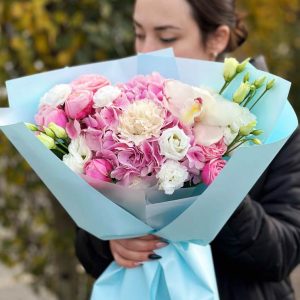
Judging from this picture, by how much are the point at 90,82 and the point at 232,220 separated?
49 centimetres

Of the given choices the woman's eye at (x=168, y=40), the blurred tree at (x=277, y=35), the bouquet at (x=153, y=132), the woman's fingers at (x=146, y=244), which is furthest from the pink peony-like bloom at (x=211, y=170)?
the blurred tree at (x=277, y=35)

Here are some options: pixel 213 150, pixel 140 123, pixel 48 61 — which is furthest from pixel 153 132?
pixel 48 61

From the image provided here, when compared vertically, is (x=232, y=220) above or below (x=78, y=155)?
below

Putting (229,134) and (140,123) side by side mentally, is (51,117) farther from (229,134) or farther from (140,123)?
(229,134)

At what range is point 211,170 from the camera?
5.21 feet

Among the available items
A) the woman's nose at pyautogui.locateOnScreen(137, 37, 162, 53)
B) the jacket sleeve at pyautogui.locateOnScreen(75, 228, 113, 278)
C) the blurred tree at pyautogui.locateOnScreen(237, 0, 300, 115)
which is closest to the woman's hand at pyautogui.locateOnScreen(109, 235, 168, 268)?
the jacket sleeve at pyautogui.locateOnScreen(75, 228, 113, 278)

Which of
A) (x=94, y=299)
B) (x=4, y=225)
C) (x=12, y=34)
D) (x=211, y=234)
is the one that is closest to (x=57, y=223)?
(x=4, y=225)

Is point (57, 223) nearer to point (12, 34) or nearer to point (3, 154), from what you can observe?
point (3, 154)

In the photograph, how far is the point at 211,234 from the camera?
1.73m

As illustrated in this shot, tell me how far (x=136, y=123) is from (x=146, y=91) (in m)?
0.13

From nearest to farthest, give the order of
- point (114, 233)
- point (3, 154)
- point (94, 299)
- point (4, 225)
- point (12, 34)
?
1. point (114, 233)
2. point (94, 299)
3. point (12, 34)
4. point (3, 154)
5. point (4, 225)

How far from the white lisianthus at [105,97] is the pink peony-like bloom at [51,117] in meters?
0.08

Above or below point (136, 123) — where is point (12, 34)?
below

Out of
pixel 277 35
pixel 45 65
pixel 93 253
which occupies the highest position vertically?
pixel 45 65
